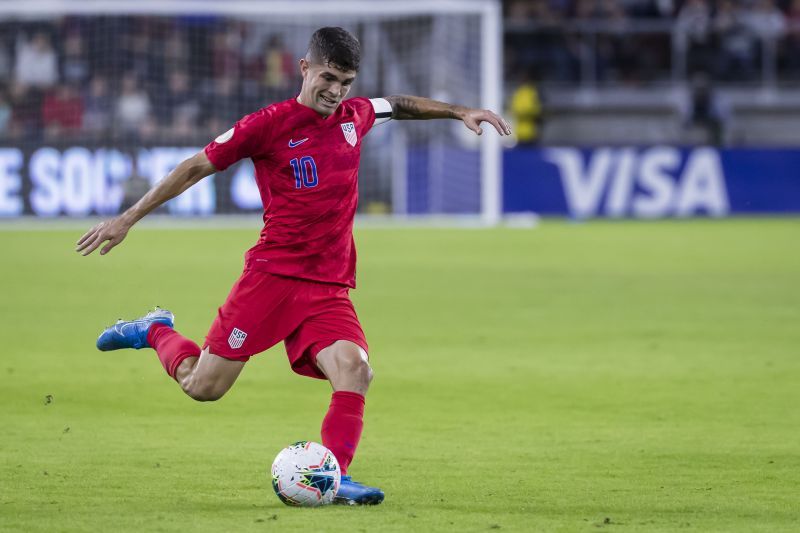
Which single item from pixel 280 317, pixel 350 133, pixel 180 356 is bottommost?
pixel 180 356

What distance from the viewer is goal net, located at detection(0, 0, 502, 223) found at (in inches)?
965

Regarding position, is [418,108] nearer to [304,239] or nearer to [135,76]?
[304,239]

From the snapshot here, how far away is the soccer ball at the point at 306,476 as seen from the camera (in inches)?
224

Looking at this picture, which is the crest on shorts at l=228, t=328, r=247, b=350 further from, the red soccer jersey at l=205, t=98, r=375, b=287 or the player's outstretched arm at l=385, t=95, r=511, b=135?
the player's outstretched arm at l=385, t=95, r=511, b=135

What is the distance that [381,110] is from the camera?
6695mm

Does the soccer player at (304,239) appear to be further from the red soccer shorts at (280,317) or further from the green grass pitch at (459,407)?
the green grass pitch at (459,407)

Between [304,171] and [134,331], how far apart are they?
1558 mm

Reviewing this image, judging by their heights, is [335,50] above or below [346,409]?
above

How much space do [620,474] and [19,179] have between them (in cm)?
1957

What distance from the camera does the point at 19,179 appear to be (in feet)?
80.7

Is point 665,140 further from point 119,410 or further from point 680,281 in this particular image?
point 119,410

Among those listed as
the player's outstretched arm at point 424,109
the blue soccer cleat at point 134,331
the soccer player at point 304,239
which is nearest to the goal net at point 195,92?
the blue soccer cleat at point 134,331

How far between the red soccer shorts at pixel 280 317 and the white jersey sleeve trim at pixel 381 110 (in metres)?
0.89

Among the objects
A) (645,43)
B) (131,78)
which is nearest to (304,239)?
(131,78)
